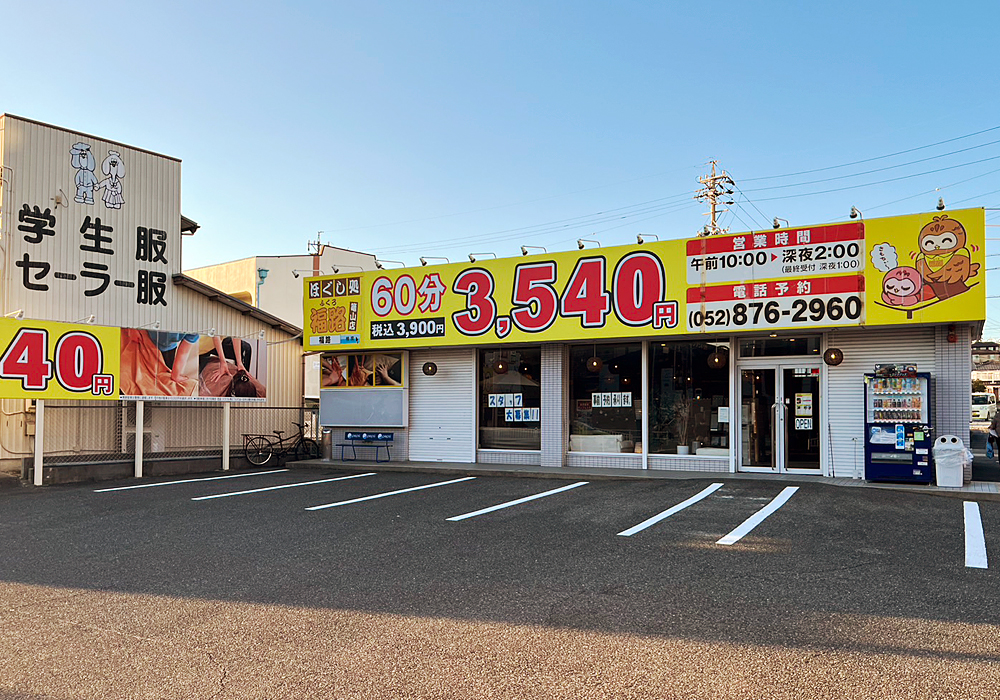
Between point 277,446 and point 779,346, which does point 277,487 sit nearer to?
point 277,446

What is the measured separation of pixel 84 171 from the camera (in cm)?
1580

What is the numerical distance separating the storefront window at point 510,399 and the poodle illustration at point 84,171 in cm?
822

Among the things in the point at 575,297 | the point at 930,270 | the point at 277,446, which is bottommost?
the point at 277,446

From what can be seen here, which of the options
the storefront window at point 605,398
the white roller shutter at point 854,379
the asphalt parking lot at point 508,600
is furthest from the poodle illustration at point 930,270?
the storefront window at point 605,398

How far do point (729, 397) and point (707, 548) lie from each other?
6888mm

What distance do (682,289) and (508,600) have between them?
9120mm

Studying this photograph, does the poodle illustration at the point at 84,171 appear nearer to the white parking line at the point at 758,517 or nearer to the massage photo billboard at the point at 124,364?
the massage photo billboard at the point at 124,364

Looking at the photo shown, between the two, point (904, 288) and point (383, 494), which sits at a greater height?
point (904, 288)

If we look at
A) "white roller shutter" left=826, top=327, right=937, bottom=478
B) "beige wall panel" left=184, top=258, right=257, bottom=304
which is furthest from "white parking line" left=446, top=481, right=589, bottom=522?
"beige wall panel" left=184, top=258, right=257, bottom=304

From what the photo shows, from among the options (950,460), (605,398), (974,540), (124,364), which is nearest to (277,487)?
(124,364)

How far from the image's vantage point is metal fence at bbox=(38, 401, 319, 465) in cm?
1491

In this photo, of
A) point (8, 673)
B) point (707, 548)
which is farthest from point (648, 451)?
point (8, 673)

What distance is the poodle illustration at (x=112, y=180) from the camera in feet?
52.8

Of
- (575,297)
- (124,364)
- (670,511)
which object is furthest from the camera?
(575,297)
